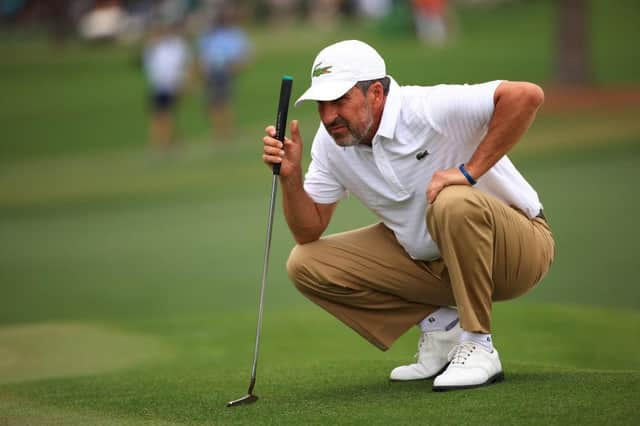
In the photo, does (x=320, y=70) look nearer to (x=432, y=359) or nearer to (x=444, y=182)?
(x=444, y=182)

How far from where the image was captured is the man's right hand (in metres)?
4.95

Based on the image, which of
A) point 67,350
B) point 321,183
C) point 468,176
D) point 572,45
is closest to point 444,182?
point 468,176

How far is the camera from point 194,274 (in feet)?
32.4

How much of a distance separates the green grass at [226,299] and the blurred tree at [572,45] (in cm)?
167

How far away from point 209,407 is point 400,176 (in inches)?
51.1

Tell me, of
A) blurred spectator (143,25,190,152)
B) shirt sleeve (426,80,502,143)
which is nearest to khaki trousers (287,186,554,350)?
shirt sleeve (426,80,502,143)

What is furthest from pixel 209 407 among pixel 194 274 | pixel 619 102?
pixel 619 102

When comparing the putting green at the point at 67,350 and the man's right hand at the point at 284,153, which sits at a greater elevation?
the man's right hand at the point at 284,153

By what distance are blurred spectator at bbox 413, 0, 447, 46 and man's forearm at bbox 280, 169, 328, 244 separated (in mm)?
27508

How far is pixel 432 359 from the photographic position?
5.14m

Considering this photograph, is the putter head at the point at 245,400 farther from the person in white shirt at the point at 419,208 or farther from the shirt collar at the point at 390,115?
the shirt collar at the point at 390,115

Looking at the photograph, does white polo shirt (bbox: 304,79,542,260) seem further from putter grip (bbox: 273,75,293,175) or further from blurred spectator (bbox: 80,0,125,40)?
blurred spectator (bbox: 80,0,125,40)

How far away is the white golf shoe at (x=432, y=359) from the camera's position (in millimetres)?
5129

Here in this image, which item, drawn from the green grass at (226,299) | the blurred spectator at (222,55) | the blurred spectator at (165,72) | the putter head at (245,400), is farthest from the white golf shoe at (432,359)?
the blurred spectator at (222,55)
